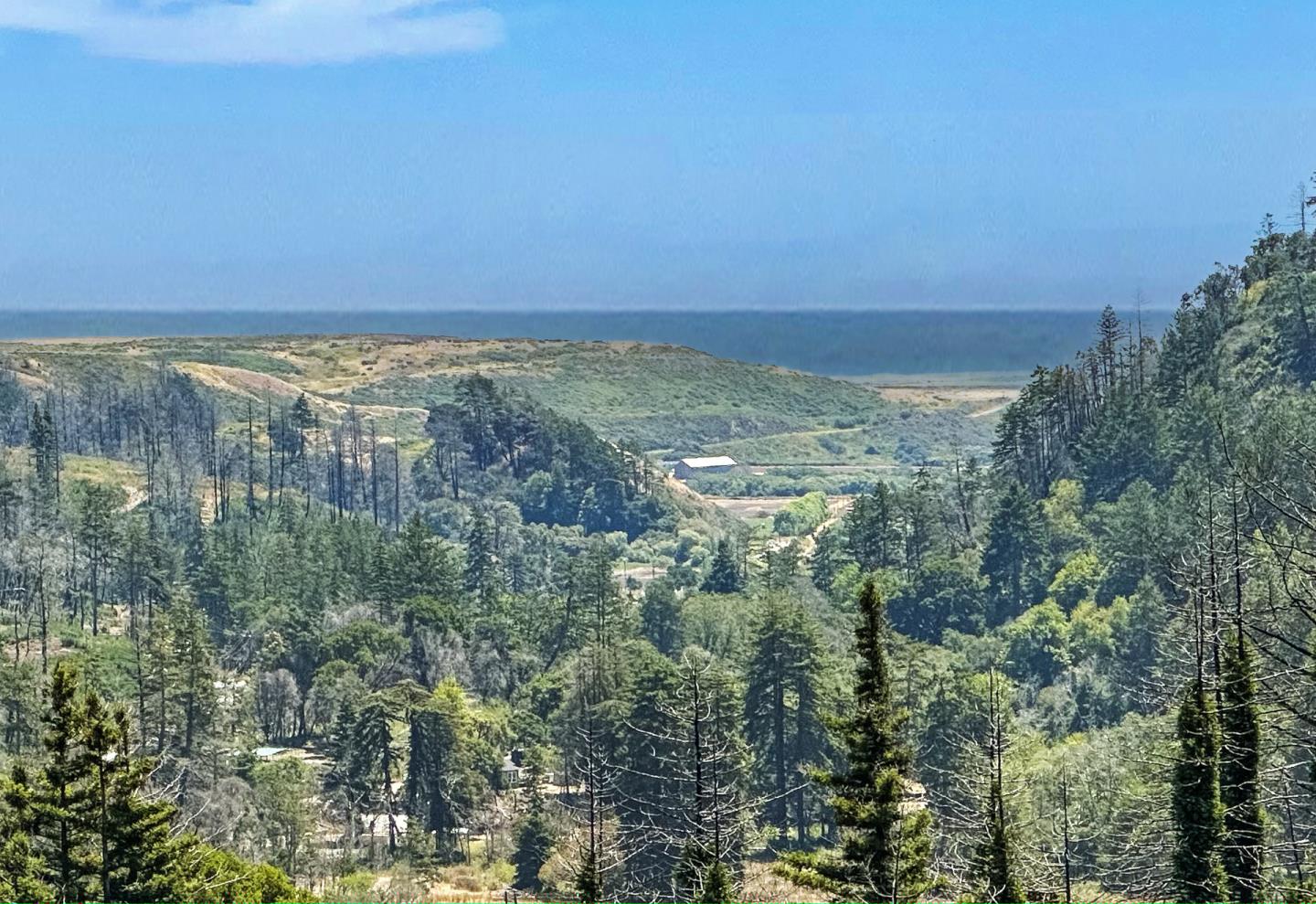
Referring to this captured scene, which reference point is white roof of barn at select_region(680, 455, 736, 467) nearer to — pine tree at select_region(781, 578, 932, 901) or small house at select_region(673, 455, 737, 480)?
small house at select_region(673, 455, 737, 480)

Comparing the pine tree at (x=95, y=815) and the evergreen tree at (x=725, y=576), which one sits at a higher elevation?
the pine tree at (x=95, y=815)

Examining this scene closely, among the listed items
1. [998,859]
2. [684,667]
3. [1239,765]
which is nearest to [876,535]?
[684,667]

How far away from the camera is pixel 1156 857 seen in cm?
4231

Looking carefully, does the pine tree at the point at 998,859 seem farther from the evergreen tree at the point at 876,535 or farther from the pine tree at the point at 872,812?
the evergreen tree at the point at 876,535

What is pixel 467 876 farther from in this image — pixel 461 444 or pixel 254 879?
pixel 461 444

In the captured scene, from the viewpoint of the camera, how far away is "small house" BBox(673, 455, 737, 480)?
578 ft

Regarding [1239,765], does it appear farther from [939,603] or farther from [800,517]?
[800,517]

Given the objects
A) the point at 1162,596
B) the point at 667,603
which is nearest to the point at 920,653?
the point at 1162,596

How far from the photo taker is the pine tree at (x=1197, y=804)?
3328 centimetres

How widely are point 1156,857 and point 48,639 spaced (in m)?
55.8

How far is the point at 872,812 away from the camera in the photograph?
30.3 meters

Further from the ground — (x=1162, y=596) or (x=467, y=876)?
(x=1162, y=596)

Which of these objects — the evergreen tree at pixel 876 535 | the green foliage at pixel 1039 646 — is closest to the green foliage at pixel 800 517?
the evergreen tree at pixel 876 535

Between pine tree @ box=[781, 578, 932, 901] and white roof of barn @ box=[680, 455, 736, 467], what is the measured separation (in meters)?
146
